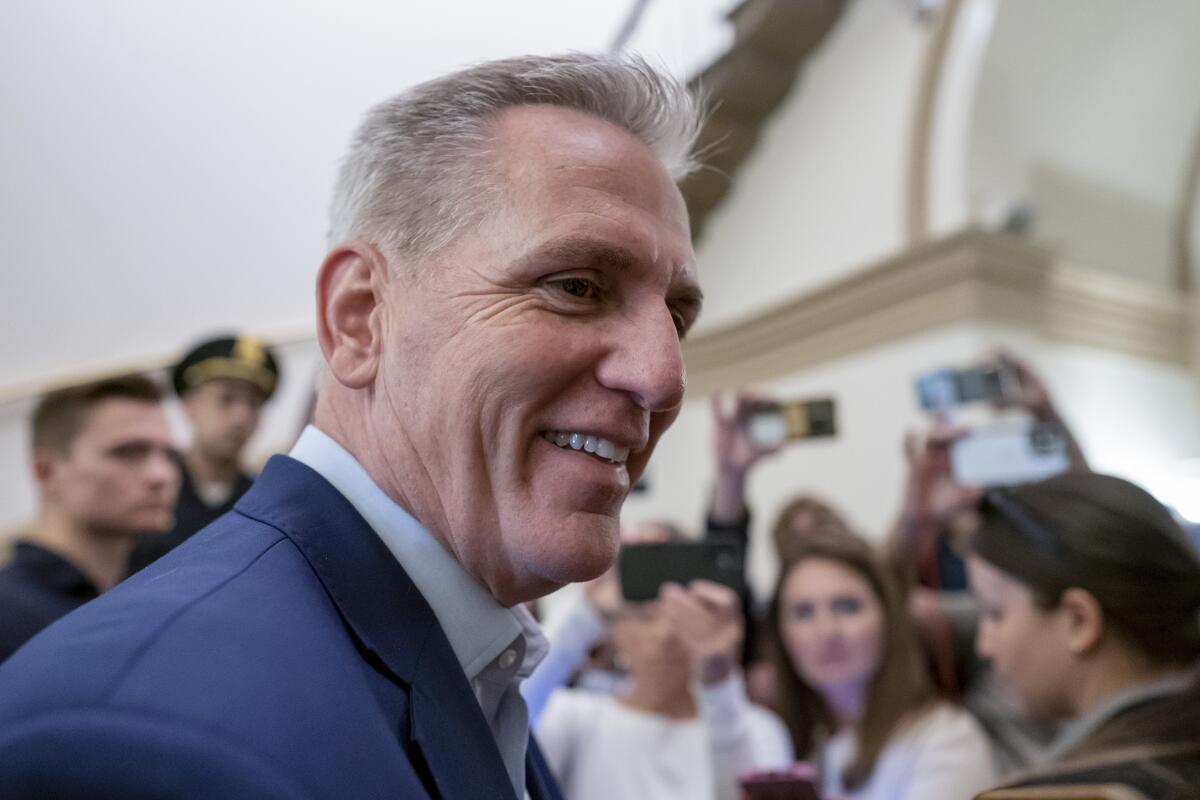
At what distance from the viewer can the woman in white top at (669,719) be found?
6.68ft

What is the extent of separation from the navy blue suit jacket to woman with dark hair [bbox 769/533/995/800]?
1.68 metres

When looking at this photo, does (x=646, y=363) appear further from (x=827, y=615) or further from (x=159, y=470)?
(x=827, y=615)

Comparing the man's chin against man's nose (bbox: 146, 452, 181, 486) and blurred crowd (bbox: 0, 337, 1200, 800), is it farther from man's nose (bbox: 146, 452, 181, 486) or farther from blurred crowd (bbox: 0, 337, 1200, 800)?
man's nose (bbox: 146, 452, 181, 486)

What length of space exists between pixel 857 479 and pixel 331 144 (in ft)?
8.76

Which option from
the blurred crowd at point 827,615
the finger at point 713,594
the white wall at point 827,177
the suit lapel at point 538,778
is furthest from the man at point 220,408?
the white wall at point 827,177

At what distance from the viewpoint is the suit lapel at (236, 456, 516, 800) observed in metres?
Answer: 0.71

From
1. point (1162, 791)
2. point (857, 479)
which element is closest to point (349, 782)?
point (1162, 791)

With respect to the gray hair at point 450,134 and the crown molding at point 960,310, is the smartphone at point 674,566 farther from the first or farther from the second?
the crown molding at point 960,310

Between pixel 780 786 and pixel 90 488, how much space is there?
61.9 inches

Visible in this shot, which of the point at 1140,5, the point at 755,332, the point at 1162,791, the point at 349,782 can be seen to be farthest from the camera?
the point at 755,332

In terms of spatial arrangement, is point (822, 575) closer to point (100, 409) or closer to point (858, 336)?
point (100, 409)

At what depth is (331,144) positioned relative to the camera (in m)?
3.46

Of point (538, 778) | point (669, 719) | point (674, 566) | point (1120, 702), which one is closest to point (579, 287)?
point (538, 778)

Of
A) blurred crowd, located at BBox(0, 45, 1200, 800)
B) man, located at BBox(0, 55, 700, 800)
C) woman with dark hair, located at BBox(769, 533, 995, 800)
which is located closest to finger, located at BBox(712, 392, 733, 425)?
woman with dark hair, located at BBox(769, 533, 995, 800)
